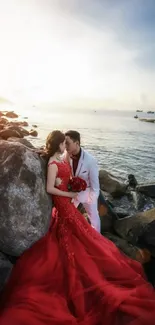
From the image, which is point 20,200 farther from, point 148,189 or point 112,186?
point 148,189

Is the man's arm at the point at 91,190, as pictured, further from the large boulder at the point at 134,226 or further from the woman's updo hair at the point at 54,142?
the woman's updo hair at the point at 54,142

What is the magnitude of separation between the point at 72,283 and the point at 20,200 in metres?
1.86

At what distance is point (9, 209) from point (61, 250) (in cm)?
140

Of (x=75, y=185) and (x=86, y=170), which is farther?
(x=86, y=170)

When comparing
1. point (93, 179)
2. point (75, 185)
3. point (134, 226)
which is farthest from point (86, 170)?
point (134, 226)

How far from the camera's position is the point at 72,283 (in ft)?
18.9

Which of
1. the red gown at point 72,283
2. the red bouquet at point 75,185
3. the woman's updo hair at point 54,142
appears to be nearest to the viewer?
the red gown at point 72,283

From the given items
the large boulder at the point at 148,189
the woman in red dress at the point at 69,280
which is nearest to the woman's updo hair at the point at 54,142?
the woman in red dress at the point at 69,280

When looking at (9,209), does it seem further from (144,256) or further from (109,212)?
(109,212)

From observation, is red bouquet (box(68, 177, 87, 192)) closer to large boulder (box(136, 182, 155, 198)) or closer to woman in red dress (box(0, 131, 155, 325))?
woman in red dress (box(0, 131, 155, 325))

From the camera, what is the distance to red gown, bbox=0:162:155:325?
16.8 ft

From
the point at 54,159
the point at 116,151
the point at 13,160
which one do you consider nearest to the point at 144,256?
the point at 54,159

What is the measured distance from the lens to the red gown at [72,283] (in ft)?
16.8

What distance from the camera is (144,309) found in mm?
5359
